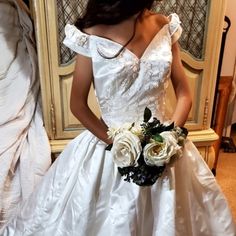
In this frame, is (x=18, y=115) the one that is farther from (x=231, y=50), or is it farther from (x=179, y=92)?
(x=231, y=50)

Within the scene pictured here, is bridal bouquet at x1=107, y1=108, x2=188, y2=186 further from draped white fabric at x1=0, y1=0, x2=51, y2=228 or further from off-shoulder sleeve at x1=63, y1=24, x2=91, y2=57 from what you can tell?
Answer: draped white fabric at x1=0, y1=0, x2=51, y2=228

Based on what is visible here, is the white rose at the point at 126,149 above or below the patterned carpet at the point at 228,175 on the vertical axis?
above

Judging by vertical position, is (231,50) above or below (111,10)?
below

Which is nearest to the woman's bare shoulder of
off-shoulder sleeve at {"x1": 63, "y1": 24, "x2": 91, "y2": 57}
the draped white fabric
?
off-shoulder sleeve at {"x1": 63, "y1": 24, "x2": 91, "y2": 57}

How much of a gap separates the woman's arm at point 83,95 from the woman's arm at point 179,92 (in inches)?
9.7

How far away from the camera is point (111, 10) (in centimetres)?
104

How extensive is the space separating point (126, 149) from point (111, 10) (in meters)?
0.40

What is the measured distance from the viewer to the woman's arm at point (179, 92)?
1.20 meters

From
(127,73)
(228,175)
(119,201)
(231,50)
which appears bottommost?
(228,175)

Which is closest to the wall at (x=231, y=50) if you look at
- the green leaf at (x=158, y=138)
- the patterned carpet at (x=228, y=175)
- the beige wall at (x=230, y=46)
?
the beige wall at (x=230, y=46)

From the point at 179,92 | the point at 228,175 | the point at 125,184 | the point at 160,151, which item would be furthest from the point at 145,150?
the point at 228,175

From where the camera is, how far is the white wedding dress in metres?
1.09

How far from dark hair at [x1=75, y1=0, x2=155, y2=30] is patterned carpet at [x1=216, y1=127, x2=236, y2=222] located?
4.30ft

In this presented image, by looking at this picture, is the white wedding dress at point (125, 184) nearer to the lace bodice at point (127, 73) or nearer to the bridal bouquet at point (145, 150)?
the lace bodice at point (127, 73)
